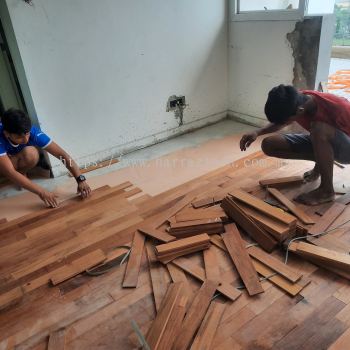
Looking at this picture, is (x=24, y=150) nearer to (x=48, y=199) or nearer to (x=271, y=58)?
(x=48, y=199)

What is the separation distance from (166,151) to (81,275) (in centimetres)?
194

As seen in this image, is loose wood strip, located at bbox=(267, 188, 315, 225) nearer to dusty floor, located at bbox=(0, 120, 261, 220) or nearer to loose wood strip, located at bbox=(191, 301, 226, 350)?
dusty floor, located at bbox=(0, 120, 261, 220)

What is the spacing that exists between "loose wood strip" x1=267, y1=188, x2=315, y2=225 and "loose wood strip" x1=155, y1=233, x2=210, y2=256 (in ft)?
2.15

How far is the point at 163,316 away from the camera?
5.09 ft

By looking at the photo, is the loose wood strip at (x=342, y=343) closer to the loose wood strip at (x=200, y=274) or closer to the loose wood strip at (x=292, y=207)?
→ the loose wood strip at (x=200, y=274)

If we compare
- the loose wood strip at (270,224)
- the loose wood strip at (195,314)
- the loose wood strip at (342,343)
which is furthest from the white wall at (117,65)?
the loose wood strip at (342,343)

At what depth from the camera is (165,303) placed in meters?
1.63

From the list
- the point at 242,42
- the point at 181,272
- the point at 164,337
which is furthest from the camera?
the point at 242,42

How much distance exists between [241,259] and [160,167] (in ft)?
5.01

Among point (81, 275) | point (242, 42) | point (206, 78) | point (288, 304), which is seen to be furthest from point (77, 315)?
point (242, 42)

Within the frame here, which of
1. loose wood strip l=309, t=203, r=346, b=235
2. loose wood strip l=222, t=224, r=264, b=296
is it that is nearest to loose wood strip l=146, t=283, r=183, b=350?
loose wood strip l=222, t=224, r=264, b=296

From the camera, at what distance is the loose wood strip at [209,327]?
143cm

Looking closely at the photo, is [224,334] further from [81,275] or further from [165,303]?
[81,275]

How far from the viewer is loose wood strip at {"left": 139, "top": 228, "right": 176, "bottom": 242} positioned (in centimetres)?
209
